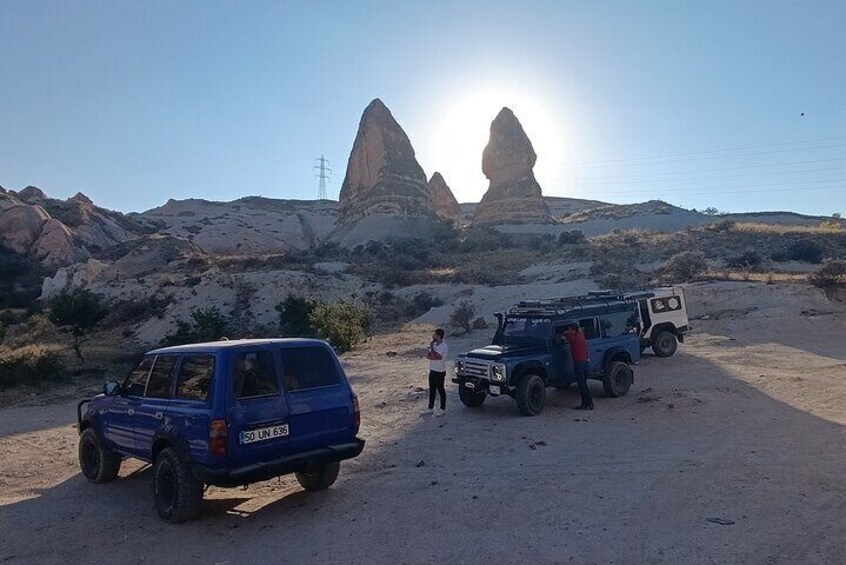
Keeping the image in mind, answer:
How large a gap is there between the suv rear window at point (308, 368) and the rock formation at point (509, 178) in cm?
7985

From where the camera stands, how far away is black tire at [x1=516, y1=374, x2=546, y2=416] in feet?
36.6

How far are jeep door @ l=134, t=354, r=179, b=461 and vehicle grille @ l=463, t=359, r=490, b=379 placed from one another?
19.6ft

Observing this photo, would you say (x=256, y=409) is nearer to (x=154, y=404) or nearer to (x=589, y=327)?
(x=154, y=404)

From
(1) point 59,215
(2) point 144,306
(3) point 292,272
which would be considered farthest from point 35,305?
(1) point 59,215

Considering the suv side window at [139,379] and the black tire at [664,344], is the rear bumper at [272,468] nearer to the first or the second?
the suv side window at [139,379]

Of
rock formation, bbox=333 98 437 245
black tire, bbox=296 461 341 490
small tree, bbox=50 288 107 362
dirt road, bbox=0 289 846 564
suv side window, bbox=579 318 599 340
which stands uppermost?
rock formation, bbox=333 98 437 245

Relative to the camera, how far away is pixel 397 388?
1470 cm

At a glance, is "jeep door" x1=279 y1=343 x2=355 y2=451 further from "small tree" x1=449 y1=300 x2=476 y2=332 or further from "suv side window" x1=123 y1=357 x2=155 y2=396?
"small tree" x1=449 y1=300 x2=476 y2=332

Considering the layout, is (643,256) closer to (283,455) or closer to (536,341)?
(536,341)

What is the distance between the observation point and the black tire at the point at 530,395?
11141 mm

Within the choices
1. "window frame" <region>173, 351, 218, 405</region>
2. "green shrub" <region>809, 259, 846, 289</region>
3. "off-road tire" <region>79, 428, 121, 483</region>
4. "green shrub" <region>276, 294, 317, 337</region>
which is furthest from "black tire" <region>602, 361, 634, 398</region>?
"green shrub" <region>809, 259, 846, 289</region>

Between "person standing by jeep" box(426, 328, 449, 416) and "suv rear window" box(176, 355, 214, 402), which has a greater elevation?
"suv rear window" box(176, 355, 214, 402)

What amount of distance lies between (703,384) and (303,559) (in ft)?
34.7

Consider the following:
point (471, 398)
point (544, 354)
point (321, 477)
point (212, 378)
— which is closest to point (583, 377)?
point (544, 354)
